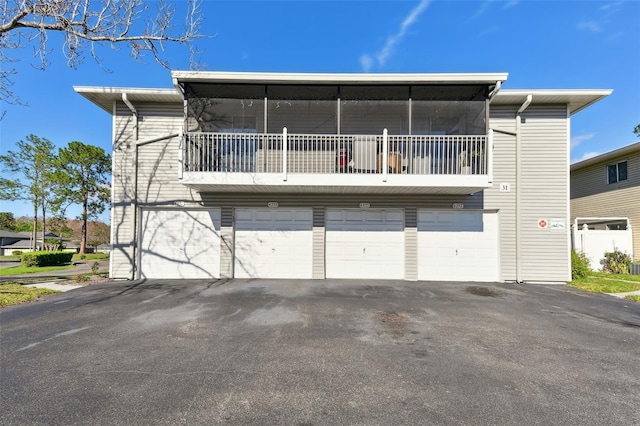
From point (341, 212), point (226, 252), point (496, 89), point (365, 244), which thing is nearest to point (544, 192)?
point (496, 89)

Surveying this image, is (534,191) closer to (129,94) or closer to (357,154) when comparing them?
(357,154)

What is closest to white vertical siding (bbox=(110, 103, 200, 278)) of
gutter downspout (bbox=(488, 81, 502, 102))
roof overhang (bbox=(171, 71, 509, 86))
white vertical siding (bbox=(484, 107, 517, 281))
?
roof overhang (bbox=(171, 71, 509, 86))

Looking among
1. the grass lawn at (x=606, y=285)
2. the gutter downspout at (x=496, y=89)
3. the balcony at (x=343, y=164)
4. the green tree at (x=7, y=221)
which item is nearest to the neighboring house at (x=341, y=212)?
the balcony at (x=343, y=164)

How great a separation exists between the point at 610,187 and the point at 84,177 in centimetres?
3910

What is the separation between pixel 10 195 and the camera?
25562 mm

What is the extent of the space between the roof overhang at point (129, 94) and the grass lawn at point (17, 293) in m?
5.68

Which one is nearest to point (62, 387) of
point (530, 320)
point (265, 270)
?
point (265, 270)

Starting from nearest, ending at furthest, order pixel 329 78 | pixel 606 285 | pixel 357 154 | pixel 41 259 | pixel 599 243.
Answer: pixel 329 78
pixel 357 154
pixel 606 285
pixel 599 243
pixel 41 259

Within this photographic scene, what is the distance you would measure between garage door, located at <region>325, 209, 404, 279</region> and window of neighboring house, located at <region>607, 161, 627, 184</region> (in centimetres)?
1222

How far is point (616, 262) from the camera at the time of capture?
11.3 meters

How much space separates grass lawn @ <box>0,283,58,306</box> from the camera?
619 cm

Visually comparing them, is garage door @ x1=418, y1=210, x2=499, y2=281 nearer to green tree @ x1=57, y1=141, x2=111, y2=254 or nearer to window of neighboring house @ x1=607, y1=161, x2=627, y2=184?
window of neighboring house @ x1=607, y1=161, x2=627, y2=184

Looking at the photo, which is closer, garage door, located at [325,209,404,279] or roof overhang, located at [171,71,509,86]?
roof overhang, located at [171,71,509,86]

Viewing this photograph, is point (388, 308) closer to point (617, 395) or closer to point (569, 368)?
point (569, 368)
